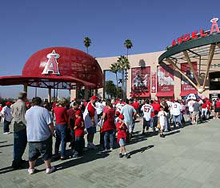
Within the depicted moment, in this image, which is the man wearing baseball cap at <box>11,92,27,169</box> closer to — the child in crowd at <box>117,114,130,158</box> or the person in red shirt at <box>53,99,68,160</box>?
the person in red shirt at <box>53,99,68,160</box>

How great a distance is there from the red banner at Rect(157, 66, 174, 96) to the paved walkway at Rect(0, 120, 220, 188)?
31.7 metres

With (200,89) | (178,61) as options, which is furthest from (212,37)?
(178,61)

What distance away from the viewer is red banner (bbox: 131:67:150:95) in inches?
1556

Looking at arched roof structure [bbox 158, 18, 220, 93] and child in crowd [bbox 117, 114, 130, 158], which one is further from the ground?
arched roof structure [bbox 158, 18, 220, 93]

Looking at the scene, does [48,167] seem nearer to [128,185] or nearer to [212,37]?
[128,185]

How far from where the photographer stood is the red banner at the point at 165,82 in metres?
36.4

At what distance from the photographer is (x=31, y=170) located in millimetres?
4047

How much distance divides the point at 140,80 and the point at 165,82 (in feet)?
19.0

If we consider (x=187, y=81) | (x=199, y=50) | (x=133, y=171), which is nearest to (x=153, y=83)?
(x=187, y=81)

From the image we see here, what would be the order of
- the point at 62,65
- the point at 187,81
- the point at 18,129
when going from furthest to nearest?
the point at 187,81, the point at 62,65, the point at 18,129

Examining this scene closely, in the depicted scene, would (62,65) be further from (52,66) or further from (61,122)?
(61,122)

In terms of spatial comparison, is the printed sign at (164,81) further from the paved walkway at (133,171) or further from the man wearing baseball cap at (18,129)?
the man wearing baseball cap at (18,129)

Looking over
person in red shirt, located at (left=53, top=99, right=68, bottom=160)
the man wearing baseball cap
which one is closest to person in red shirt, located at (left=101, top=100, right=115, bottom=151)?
person in red shirt, located at (left=53, top=99, right=68, bottom=160)

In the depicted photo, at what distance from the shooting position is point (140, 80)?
4044cm
